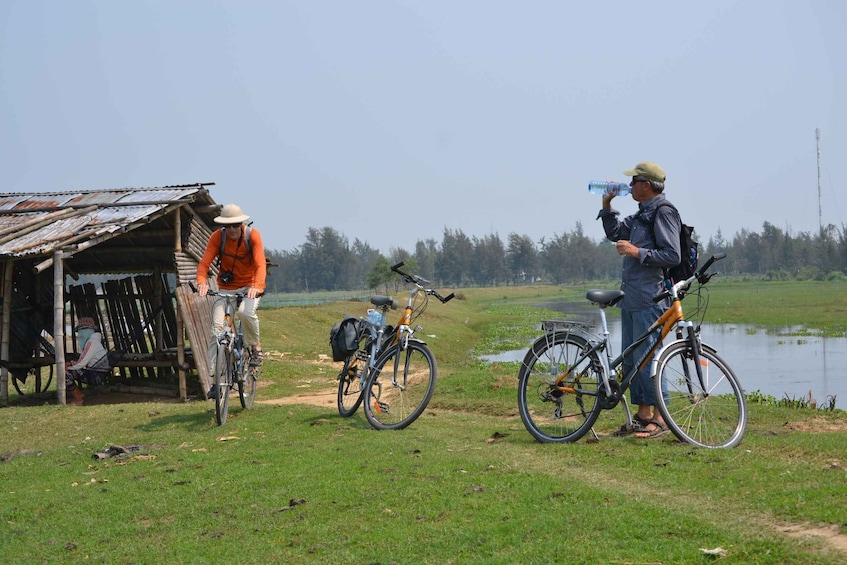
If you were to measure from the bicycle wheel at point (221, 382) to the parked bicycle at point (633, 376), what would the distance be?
3.37 meters

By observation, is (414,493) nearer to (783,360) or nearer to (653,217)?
(653,217)

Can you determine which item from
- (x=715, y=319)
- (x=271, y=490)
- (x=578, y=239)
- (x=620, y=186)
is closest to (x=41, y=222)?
(x=271, y=490)

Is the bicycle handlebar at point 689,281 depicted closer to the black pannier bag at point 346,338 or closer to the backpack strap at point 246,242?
the black pannier bag at point 346,338

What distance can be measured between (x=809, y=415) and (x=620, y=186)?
3577 millimetres

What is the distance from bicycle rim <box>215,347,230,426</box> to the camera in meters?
8.92

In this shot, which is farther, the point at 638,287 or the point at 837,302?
the point at 837,302

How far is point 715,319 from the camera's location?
4294 cm

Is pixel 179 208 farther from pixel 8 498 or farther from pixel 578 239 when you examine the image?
pixel 578 239

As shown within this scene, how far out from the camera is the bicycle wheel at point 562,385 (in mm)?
6910

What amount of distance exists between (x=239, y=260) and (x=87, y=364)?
180 inches

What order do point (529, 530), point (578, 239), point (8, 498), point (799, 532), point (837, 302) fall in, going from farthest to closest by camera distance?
1. point (578, 239)
2. point (837, 302)
3. point (8, 498)
4. point (529, 530)
5. point (799, 532)

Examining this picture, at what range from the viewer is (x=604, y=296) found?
6.79m

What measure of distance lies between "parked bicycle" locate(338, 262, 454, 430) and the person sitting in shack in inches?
203

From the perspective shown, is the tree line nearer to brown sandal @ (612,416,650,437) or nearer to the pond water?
the pond water
